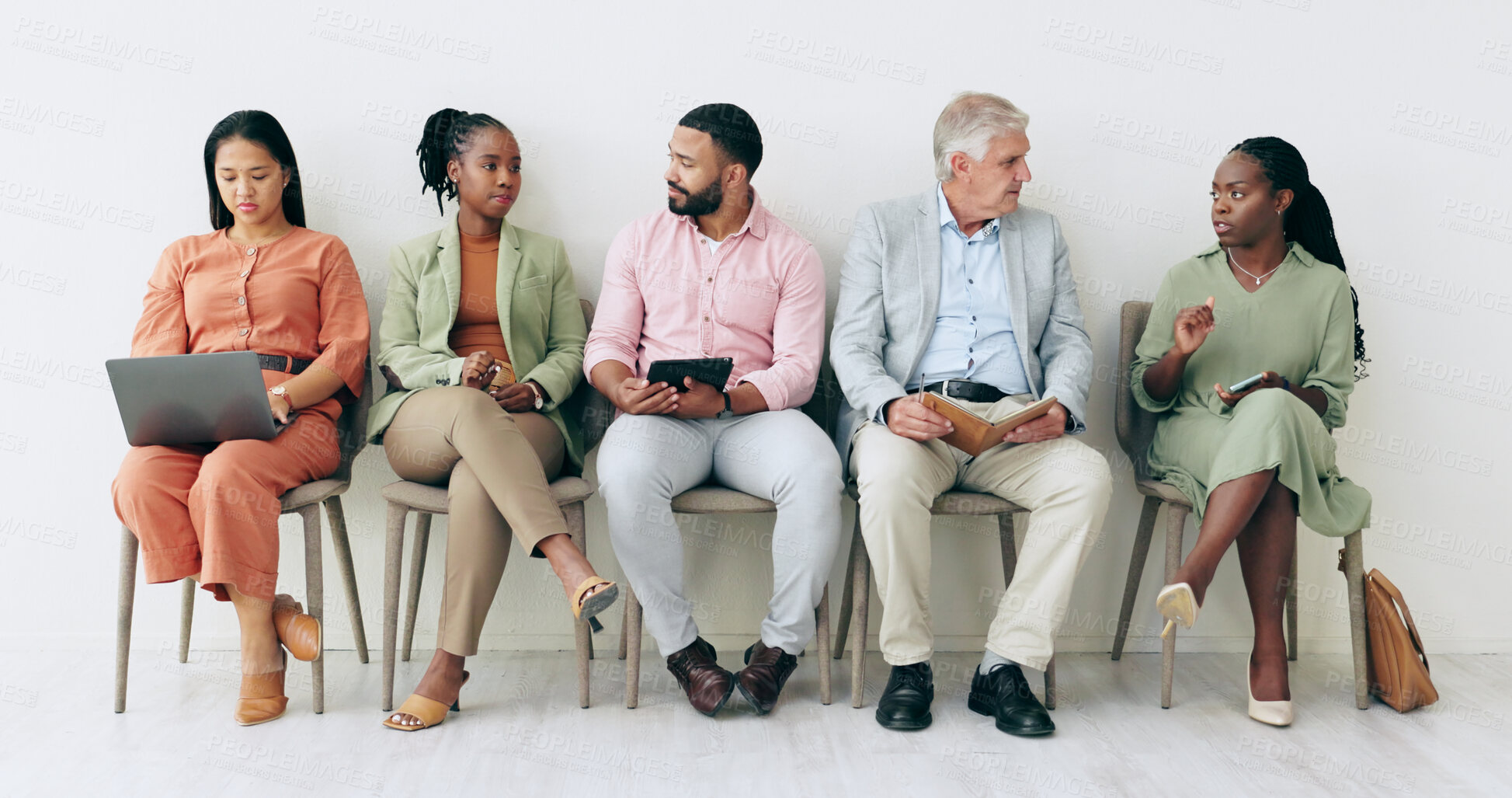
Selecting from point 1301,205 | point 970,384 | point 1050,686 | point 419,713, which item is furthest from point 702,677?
point 1301,205

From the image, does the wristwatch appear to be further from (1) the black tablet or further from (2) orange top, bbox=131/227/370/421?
(1) the black tablet

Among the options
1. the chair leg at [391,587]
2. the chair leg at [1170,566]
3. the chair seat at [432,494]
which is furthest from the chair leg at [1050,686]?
the chair leg at [391,587]

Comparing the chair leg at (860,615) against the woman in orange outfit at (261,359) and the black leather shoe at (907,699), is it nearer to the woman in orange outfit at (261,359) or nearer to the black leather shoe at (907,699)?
the black leather shoe at (907,699)

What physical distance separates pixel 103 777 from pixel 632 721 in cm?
100

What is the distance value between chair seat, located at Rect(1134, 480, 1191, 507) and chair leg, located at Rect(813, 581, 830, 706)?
0.83 meters

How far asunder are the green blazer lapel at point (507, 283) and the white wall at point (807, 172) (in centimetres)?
19

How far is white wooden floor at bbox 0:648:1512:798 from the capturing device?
6.38 ft

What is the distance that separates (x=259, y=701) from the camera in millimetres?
2197

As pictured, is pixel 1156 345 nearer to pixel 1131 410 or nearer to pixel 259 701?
pixel 1131 410

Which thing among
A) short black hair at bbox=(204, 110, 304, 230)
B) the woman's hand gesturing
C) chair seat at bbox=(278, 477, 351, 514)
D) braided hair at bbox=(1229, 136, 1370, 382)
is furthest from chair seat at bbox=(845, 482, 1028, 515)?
short black hair at bbox=(204, 110, 304, 230)

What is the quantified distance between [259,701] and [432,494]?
1.82 ft

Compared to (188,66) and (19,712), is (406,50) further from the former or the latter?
(19,712)

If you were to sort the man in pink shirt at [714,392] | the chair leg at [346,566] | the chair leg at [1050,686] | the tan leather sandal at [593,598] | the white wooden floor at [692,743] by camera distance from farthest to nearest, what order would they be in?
1. the chair leg at [346,566]
2. the chair leg at [1050,686]
3. the man in pink shirt at [714,392]
4. the tan leather sandal at [593,598]
5. the white wooden floor at [692,743]

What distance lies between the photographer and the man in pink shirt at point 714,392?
226cm
